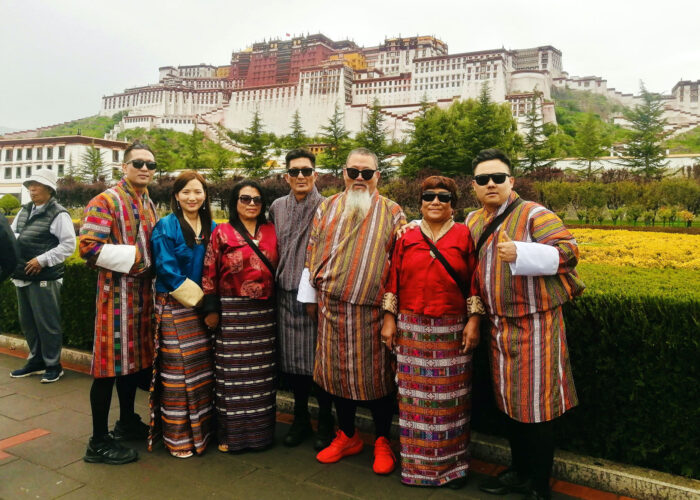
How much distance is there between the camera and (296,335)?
10.3 ft

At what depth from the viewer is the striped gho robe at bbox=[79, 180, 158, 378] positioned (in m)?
2.88

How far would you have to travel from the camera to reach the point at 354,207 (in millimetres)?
2902

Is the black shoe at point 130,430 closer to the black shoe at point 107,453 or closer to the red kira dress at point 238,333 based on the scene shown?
the black shoe at point 107,453

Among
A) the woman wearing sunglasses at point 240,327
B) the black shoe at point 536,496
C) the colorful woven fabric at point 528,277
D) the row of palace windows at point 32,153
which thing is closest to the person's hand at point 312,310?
the woman wearing sunglasses at point 240,327

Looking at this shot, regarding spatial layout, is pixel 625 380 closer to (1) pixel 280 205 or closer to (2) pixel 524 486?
(2) pixel 524 486

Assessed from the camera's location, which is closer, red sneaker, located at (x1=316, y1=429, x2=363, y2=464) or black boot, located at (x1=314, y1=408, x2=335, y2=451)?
red sneaker, located at (x1=316, y1=429, x2=363, y2=464)

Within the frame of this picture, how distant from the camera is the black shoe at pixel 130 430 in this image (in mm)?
3199

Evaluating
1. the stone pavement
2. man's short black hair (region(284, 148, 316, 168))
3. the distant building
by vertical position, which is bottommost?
the stone pavement

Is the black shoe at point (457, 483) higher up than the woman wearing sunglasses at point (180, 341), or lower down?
lower down

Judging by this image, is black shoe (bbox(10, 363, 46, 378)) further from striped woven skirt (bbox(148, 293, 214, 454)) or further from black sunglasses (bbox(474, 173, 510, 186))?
black sunglasses (bbox(474, 173, 510, 186))

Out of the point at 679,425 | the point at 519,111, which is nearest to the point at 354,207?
the point at 679,425

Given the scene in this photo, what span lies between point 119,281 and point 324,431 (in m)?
1.59

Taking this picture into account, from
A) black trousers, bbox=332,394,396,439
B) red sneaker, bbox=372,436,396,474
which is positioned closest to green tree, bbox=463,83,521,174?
black trousers, bbox=332,394,396,439

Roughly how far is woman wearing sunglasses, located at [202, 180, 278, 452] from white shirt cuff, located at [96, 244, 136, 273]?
0.43 metres
